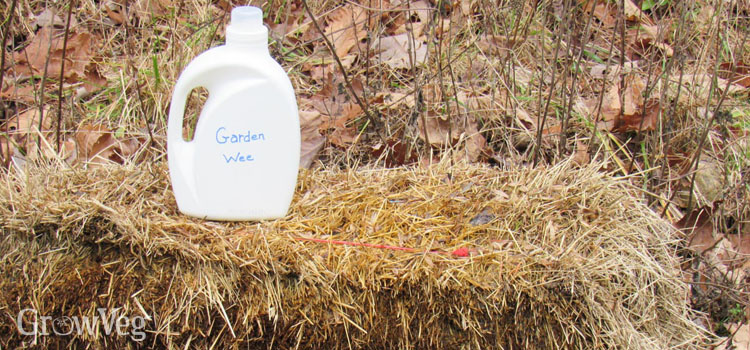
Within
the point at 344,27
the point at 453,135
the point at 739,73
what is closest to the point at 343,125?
the point at 453,135

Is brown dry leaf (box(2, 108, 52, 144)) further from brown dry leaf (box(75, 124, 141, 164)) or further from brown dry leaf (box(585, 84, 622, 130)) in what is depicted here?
brown dry leaf (box(585, 84, 622, 130))

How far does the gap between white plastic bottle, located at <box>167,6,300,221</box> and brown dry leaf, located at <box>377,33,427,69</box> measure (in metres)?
1.13

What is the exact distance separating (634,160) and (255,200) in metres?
1.48

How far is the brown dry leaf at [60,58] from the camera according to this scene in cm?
308

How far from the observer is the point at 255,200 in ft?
6.97

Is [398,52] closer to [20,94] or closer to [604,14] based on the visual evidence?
[604,14]

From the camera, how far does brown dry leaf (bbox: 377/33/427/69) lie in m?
3.15

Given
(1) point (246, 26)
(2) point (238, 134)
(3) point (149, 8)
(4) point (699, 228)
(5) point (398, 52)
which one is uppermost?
(1) point (246, 26)

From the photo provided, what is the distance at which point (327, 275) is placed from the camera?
6.59 ft

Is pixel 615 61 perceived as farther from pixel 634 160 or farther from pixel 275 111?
pixel 275 111

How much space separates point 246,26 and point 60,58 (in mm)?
1428

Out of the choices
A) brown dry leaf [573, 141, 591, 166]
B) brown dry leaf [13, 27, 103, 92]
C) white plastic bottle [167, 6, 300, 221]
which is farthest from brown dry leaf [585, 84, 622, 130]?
brown dry leaf [13, 27, 103, 92]

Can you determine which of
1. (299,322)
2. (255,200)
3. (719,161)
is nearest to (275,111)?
(255,200)

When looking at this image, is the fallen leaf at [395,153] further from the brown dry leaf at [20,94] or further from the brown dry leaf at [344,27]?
the brown dry leaf at [20,94]
